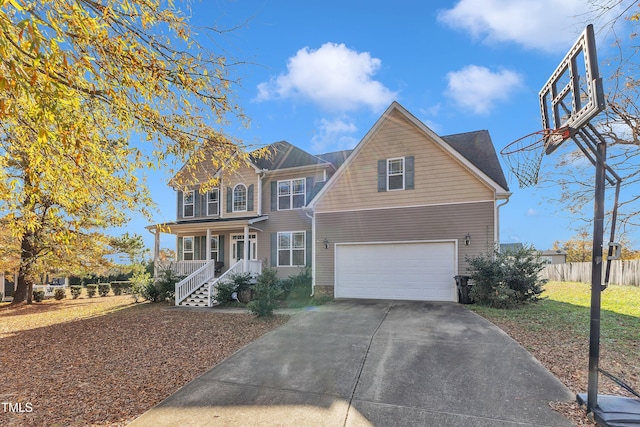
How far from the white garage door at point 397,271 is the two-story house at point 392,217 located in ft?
0.11

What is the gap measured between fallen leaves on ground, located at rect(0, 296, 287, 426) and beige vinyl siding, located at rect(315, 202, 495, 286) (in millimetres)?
4497

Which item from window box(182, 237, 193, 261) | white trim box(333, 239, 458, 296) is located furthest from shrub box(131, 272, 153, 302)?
white trim box(333, 239, 458, 296)

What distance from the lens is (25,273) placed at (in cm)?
1580

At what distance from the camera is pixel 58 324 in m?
11.1

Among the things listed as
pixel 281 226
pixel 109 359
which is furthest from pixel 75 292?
pixel 109 359

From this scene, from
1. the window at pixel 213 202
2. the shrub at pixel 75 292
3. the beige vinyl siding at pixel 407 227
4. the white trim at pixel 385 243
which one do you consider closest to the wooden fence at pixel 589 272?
the beige vinyl siding at pixel 407 227

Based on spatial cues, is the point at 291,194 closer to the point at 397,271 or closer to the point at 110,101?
the point at 397,271

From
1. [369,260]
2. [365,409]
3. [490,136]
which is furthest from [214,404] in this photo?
[490,136]

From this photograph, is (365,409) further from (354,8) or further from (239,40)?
(354,8)

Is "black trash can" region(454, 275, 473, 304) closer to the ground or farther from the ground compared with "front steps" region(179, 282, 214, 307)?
farther from the ground

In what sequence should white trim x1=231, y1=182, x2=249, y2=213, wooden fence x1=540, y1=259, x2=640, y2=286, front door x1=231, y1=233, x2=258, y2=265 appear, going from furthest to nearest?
white trim x1=231, y1=182, x2=249, y2=213 → front door x1=231, y1=233, x2=258, y2=265 → wooden fence x1=540, y1=259, x2=640, y2=286

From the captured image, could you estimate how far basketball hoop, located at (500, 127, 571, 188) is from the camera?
15.1 feet

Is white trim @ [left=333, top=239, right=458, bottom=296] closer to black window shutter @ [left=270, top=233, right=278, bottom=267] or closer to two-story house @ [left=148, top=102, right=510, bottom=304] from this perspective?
two-story house @ [left=148, top=102, right=510, bottom=304]

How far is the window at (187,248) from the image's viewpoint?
18.6m
